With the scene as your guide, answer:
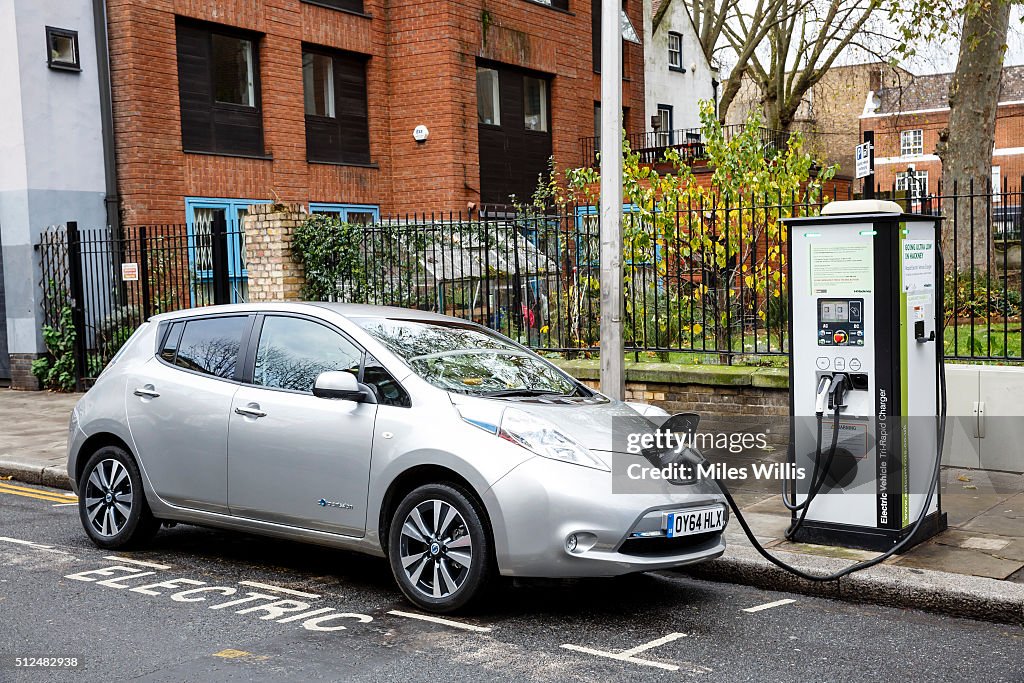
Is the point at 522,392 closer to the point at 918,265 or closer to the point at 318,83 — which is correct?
the point at 918,265

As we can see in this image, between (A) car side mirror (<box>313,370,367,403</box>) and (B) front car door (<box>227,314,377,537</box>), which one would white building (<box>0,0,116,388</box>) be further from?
(A) car side mirror (<box>313,370,367,403</box>)

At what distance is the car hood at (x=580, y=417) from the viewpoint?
5723 mm

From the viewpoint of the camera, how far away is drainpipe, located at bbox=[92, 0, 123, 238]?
17.1 meters

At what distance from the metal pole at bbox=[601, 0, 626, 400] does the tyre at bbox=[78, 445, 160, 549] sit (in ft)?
12.2

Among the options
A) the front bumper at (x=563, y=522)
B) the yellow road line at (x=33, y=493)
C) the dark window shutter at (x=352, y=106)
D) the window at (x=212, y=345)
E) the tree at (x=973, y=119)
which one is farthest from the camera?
the dark window shutter at (x=352, y=106)

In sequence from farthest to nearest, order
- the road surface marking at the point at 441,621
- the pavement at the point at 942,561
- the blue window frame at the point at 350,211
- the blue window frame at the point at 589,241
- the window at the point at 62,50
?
the blue window frame at the point at 350,211 → the window at the point at 62,50 → the blue window frame at the point at 589,241 → the pavement at the point at 942,561 → the road surface marking at the point at 441,621

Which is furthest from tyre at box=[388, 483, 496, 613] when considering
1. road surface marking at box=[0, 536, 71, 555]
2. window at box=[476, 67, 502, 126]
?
window at box=[476, 67, 502, 126]

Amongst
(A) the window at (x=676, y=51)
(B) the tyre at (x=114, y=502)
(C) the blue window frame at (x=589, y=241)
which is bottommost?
(B) the tyre at (x=114, y=502)

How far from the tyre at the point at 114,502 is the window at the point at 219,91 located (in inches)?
472

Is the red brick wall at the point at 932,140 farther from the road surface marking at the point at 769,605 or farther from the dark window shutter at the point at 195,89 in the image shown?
the road surface marking at the point at 769,605

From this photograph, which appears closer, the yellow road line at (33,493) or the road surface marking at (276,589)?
the road surface marking at (276,589)

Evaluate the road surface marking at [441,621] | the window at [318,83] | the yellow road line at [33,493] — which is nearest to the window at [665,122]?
the window at [318,83]

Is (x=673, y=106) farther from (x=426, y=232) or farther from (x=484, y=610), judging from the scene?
(x=484, y=610)

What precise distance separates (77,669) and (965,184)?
15.0m
